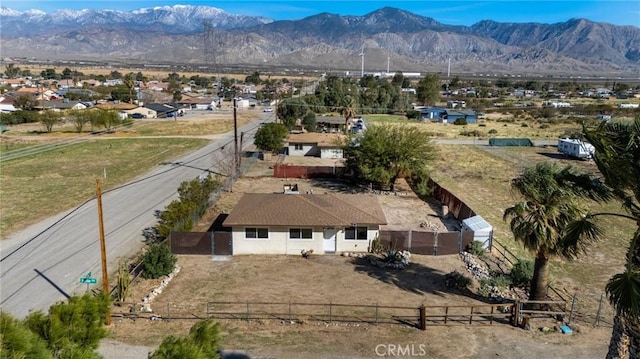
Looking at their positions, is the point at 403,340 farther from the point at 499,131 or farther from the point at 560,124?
the point at 560,124

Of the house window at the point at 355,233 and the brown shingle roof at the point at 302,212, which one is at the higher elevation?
the brown shingle roof at the point at 302,212

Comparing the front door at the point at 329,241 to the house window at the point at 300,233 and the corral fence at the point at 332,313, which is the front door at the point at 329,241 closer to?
the house window at the point at 300,233

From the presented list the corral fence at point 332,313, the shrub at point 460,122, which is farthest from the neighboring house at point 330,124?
the corral fence at point 332,313

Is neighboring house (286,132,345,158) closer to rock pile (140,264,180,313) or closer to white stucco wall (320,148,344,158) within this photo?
white stucco wall (320,148,344,158)

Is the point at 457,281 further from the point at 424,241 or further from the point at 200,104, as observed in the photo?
the point at 200,104

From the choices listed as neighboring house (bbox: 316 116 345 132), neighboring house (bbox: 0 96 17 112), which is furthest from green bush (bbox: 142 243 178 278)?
neighboring house (bbox: 0 96 17 112)

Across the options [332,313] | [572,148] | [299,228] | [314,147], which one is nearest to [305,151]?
[314,147]
